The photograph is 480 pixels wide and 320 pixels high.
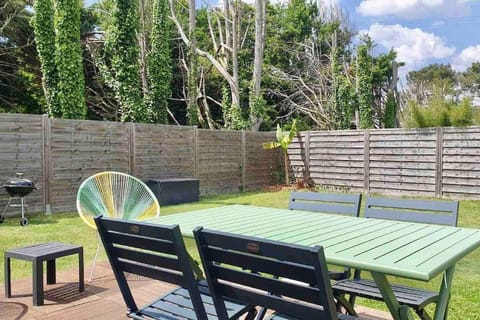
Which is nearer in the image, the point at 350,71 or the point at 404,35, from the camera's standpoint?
the point at 350,71

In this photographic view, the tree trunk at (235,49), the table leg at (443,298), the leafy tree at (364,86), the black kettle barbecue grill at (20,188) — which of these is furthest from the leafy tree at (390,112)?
the table leg at (443,298)

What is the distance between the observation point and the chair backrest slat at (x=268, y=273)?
1.54 m

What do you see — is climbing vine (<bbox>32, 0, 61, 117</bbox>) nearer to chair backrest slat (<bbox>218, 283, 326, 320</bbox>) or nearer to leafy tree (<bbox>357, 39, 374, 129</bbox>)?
chair backrest slat (<bbox>218, 283, 326, 320</bbox>)

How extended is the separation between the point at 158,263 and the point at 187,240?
3178 mm

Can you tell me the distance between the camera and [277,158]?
13.0 meters

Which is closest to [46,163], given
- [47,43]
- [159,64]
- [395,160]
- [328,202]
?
[47,43]

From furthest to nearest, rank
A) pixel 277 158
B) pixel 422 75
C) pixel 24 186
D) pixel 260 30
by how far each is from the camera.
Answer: pixel 422 75 → pixel 260 30 → pixel 277 158 → pixel 24 186

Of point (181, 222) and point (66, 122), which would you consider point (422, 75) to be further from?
point (181, 222)

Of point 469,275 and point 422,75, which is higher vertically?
point 422,75

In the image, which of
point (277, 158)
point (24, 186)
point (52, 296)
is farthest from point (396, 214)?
point (277, 158)

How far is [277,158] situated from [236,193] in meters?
2.12

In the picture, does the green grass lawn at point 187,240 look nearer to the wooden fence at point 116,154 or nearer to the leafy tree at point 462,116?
the wooden fence at point 116,154

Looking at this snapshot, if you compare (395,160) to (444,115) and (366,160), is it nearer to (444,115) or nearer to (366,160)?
(366,160)

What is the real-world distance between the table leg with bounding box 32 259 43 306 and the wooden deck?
5 centimetres
